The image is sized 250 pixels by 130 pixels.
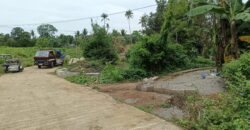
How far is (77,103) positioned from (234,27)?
23.5 ft

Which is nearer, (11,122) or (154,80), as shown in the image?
(11,122)

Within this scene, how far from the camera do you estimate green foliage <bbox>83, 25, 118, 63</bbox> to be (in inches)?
996

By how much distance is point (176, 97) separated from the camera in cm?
951

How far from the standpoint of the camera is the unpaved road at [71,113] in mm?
7594

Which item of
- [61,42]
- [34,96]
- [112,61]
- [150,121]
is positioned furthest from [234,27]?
[61,42]

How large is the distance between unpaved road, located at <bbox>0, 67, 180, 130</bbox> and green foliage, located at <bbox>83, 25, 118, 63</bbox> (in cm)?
1227

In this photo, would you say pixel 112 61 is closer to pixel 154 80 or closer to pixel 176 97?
pixel 154 80

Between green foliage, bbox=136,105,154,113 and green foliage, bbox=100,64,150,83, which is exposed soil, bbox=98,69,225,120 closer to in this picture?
green foliage, bbox=136,105,154,113

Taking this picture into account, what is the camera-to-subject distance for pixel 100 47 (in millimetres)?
25500

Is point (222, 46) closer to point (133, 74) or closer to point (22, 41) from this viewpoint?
point (133, 74)

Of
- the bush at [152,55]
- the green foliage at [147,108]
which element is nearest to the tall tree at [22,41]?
the bush at [152,55]

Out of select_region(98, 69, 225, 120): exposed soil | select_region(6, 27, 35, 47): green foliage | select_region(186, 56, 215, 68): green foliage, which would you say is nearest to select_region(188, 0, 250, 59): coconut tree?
select_region(98, 69, 225, 120): exposed soil

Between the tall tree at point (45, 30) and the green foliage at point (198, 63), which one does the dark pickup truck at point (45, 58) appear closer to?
the green foliage at point (198, 63)

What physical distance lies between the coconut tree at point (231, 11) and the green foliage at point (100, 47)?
13.6 meters
